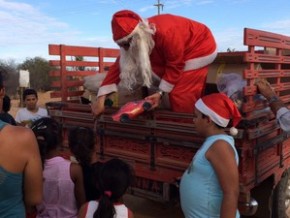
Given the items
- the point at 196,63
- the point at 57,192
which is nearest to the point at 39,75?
the point at 196,63

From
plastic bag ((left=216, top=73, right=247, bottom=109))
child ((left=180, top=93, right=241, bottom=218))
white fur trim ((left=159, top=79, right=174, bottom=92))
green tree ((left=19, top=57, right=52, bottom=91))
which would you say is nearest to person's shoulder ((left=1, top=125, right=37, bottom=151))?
child ((left=180, top=93, right=241, bottom=218))

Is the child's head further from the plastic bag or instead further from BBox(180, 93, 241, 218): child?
the plastic bag

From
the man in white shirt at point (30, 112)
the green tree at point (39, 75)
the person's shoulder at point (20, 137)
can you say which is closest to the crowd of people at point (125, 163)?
the person's shoulder at point (20, 137)

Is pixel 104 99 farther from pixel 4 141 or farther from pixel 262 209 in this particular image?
pixel 4 141

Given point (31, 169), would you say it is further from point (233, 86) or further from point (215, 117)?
point (233, 86)

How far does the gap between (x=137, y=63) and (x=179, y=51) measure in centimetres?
39

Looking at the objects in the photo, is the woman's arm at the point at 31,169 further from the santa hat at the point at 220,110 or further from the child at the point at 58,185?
the santa hat at the point at 220,110

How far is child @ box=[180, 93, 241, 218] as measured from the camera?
1947mm

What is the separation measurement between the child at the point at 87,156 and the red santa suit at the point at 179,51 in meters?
1.04

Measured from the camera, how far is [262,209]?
3.48 meters

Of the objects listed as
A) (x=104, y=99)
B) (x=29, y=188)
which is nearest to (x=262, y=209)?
(x=104, y=99)

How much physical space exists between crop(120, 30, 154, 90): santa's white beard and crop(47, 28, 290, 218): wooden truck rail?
339 millimetres

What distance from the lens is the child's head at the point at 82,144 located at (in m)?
2.40

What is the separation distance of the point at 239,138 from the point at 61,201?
126 centimetres
